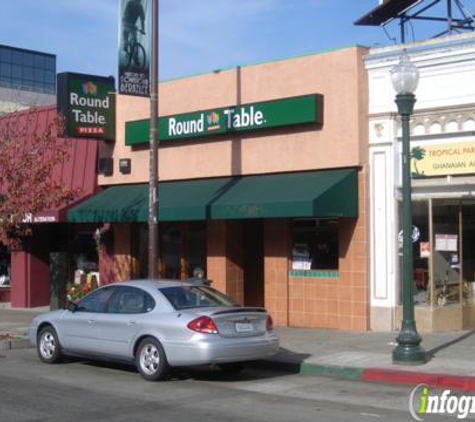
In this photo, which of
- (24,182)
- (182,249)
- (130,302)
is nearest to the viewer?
(130,302)

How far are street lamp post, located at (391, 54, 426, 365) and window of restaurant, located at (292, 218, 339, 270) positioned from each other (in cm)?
482

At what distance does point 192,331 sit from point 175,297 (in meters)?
0.93

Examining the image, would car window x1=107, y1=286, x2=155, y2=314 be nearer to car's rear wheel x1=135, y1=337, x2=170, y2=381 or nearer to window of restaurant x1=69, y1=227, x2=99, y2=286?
car's rear wheel x1=135, y1=337, x2=170, y2=381

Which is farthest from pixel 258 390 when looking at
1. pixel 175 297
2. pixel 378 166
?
pixel 378 166

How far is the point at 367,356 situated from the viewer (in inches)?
494

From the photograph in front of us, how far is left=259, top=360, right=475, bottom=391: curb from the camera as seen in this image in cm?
1035

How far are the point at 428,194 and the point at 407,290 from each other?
4292 millimetres

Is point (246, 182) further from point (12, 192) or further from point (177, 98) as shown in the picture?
point (12, 192)

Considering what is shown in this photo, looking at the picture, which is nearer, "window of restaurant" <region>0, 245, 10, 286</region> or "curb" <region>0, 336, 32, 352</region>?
"curb" <region>0, 336, 32, 352</region>

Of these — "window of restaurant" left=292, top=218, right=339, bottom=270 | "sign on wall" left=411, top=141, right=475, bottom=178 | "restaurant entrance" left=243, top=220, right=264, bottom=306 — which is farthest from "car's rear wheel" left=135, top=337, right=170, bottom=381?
"restaurant entrance" left=243, top=220, right=264, bottom=306

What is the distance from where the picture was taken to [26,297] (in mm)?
23828

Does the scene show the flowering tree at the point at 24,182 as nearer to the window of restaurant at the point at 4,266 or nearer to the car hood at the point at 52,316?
the car hood at the point at 52,316

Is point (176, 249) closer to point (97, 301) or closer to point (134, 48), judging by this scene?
point (134, 48)

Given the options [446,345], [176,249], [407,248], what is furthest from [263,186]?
[407,248]
